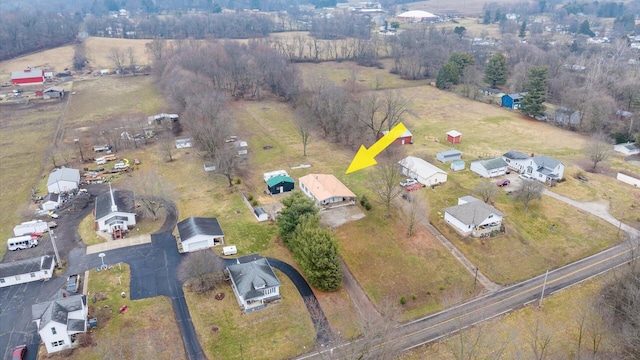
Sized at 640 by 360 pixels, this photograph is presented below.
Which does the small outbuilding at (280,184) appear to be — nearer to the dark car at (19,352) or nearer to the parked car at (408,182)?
the parked car at (408,182)

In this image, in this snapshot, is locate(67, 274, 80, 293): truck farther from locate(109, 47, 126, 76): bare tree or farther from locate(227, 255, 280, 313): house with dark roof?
locate(109, 47, 126, 76): bare tree

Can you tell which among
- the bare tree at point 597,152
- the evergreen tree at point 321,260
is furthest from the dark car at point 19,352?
the bare tree at point 597,152

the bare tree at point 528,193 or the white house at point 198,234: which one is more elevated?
the bare tree at point 528,193

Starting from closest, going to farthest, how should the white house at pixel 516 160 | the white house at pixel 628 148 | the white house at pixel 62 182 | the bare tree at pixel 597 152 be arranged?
the white house at pixel 62 182 < the white house at pixel 516 160 < the bare tree at pixel 597 152 < the white house at pixel 628 148

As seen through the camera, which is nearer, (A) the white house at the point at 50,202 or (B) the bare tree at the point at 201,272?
(B) the bare tree at the point at 201,272

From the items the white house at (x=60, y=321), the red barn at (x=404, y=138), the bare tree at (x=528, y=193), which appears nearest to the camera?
the white house at (x=60, y=321)

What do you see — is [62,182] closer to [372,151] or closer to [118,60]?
[372,151]
